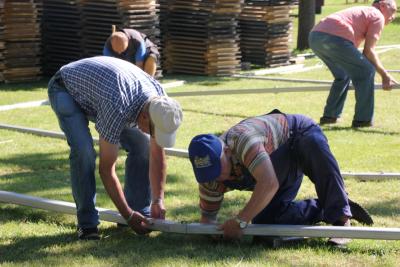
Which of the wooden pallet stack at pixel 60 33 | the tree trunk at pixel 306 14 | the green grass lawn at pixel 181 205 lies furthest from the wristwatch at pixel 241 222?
the tree trunk at pixel 306 14

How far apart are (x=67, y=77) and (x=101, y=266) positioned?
4.19 feet

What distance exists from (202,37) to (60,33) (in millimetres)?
3066

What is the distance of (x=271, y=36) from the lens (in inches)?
716

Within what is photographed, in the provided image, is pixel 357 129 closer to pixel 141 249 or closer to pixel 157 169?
pixel 157 169

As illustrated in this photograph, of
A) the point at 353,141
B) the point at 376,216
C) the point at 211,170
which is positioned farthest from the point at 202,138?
the point at 353,141

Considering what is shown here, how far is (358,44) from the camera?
9938mm

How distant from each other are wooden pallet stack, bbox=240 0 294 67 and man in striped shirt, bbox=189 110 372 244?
508 inches

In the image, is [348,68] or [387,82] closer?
[387,82]

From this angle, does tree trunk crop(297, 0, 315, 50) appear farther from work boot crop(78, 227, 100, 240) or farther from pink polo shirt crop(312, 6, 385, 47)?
work boot crop(78, 227, 100, 240)

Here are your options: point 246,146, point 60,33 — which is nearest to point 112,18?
point 60,33

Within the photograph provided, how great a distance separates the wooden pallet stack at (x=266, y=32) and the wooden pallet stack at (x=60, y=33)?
4189 millimetres

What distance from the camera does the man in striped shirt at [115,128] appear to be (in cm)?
470

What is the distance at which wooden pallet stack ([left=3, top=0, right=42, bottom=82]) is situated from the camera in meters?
15.0

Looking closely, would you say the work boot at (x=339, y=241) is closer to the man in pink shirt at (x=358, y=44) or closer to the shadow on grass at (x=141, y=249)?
the shadow on grass at (x=141, y=249)
